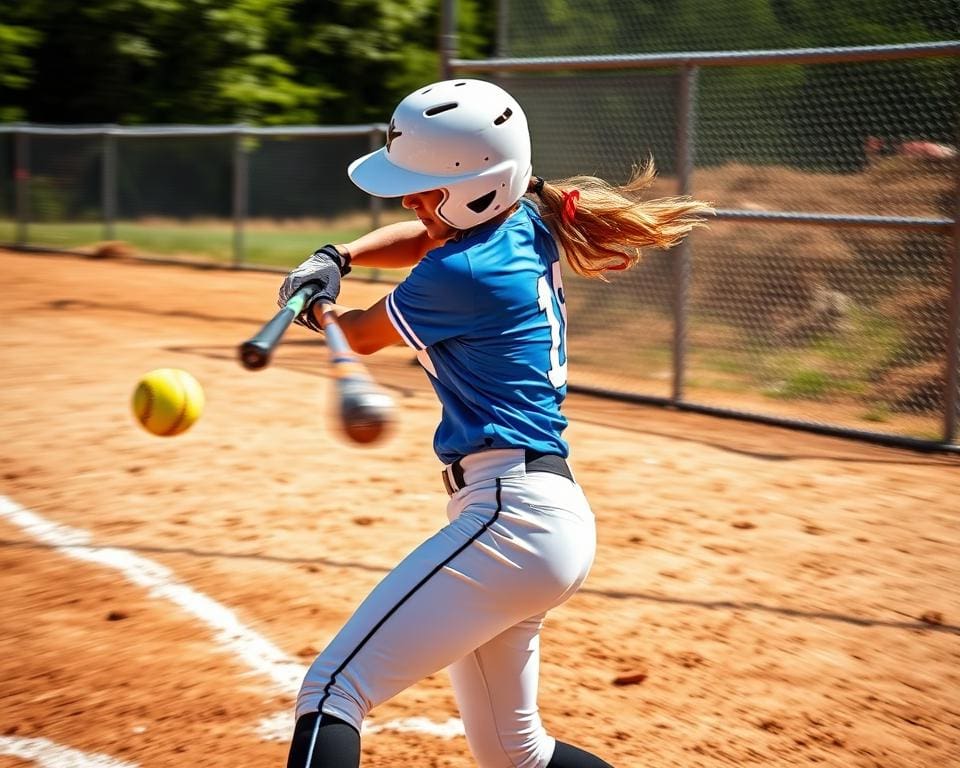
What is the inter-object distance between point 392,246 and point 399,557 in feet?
7.92

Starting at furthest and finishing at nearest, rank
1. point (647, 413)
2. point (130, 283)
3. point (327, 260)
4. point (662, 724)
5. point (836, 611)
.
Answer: point (130, 283), point (647, 413), point (836, 611), point (662, 724), point (327, 260)

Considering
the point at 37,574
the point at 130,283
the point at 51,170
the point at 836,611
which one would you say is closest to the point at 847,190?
the point at 836,611

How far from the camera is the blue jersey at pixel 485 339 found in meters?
2.88

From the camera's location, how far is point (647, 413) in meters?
8.88

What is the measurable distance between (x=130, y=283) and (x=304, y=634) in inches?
466

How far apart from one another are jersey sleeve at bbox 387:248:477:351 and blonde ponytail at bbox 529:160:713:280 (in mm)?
454

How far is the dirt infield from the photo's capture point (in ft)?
13.3

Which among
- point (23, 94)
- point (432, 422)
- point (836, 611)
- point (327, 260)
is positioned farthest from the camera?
point (23, 94)

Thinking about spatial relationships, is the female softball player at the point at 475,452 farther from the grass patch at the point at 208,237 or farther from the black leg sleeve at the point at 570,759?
the grass patch at the point at 208,237

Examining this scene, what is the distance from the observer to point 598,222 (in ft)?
10.8

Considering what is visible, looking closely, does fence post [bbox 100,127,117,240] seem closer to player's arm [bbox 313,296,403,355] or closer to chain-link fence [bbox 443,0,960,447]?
chain-link fence [bbox 443,0,960,447]

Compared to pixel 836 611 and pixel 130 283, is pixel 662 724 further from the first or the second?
pixel 130 283

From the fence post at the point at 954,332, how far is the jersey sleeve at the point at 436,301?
18.3 feet

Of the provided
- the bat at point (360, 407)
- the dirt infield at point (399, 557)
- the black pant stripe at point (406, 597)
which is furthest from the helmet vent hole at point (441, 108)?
the dirt infield at point (399, 557)
